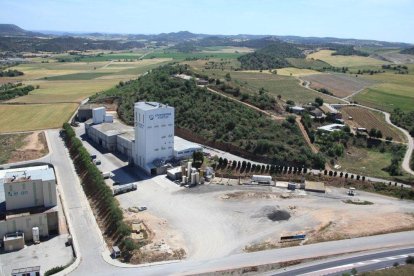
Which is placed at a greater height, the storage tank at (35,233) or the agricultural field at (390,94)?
the agricultural field at (390,94)

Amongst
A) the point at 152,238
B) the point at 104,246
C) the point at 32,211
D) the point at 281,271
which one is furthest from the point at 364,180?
the point at 32,211

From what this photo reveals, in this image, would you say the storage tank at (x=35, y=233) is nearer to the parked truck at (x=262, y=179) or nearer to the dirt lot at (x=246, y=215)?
the dirt lot at (x=246, y=215)

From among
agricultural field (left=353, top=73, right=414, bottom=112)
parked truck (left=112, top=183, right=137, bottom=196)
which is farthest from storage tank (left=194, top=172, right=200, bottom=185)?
agricultural field (left=353, top=73, right=414, bottom=112)

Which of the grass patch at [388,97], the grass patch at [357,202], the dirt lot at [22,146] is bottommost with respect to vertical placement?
the dirt lot at [22,146]

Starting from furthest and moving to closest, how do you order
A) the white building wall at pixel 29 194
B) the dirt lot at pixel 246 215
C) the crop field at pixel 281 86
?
the crop field at pixel 281 86 → the white building wall at pixel 29 194 → the dirt lot at pixel 246 215

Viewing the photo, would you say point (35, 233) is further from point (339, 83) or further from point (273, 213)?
point (339, 83)

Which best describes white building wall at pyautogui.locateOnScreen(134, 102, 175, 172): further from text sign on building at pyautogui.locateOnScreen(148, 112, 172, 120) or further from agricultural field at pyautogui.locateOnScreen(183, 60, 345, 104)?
agricultural field at pyautogui.locateOnScreen(183, 60, 345, 104)

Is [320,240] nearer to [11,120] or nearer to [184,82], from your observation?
[184,82]

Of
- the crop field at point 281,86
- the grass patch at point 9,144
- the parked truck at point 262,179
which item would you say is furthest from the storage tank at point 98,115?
the crop field at point 281,86
